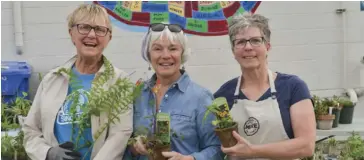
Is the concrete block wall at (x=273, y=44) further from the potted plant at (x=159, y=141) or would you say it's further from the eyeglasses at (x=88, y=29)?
the potted plant at (x=159, y=141)

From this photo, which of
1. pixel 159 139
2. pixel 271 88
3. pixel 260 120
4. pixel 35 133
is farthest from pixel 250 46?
pixel 35 133

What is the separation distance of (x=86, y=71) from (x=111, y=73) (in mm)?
147

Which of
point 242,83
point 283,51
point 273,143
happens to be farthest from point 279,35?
point 273,143

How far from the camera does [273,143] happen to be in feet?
5.66

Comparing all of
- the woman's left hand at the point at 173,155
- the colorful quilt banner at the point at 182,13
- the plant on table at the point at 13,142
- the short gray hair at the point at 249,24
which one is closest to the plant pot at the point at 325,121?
the colorful quilt banner at the point at 182,13

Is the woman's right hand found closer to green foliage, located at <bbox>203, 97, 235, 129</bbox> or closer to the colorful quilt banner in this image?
green foliage, located at <bbox>203, 97, 235, 129</bbox>

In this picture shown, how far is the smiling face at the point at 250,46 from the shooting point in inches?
70.8

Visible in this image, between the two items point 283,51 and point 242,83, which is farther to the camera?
point 283,51

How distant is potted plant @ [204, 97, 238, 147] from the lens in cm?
168

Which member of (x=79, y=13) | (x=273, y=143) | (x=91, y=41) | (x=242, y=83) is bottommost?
(x=273, y=143)

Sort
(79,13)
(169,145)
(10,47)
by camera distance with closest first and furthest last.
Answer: (169,145) < (79,13) < (10,47)

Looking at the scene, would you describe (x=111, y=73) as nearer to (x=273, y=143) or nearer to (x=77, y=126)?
(x=77, y=126)

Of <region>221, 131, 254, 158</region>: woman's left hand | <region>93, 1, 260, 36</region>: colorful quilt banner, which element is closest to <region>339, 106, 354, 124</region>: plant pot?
<region>93, 1, 260, 36</region>: colorful quilt banner


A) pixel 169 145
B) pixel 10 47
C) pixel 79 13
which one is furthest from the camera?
pixel 10 47
